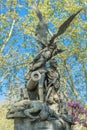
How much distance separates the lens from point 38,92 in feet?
40.7

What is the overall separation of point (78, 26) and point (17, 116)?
17080 millimetres

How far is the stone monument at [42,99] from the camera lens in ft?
38.4

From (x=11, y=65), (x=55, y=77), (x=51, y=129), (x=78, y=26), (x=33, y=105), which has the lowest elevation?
(x=51, y=129)

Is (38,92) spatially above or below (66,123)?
above

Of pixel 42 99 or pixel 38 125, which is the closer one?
pixel 38 125

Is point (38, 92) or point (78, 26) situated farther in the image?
point (78, 26)

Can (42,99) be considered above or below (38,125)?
above

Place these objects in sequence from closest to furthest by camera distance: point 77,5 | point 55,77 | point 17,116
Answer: point 17,116 → point 55,77 → point 77,5

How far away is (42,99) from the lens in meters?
12.2

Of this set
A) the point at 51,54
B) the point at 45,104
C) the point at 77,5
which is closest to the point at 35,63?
the point at 51,54

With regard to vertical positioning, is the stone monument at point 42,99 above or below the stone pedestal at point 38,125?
above

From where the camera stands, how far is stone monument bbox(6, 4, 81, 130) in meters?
11.7

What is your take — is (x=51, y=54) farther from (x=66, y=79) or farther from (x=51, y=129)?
(x=66, y=79)

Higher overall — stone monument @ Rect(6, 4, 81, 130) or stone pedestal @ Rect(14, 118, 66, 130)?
stone monument @ Rect(6, 4, 81, 130)
